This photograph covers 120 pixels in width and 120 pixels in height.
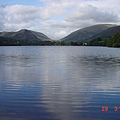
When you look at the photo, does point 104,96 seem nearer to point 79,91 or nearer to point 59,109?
point 79,91

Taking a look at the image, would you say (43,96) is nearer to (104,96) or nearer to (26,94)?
(26,94)

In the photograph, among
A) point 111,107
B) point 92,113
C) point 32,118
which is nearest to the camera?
point 32,118

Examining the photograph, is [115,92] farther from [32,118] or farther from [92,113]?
[32,118]

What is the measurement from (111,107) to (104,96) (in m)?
3.59

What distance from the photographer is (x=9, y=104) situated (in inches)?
677

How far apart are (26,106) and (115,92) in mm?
9179

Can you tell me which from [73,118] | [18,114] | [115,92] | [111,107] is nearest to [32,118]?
[18,114]

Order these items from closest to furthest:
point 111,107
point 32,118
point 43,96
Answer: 1. point 32,118
2. point 111,107
3. point 43,96

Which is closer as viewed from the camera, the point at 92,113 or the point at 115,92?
the point at 92,113

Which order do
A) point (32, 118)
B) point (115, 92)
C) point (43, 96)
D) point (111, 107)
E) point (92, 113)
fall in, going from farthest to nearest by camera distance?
point (115, 92) → point (43, 96) → point (111, 107) → point (92, 113) → point (32, 118)

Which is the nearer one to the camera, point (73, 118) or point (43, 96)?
point (73, 118)

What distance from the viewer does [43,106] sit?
54.5ft

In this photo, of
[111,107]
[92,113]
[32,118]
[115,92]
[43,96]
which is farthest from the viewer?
[115,92]

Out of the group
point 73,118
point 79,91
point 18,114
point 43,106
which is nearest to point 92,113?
point 73,118
